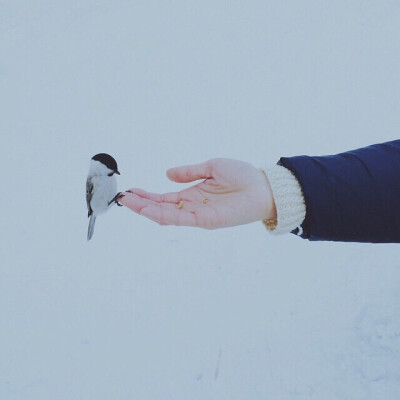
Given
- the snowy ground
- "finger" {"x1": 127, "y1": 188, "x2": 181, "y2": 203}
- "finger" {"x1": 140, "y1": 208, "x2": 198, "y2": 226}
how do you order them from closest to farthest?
"finger" {"x1": 140, "y1": 208, "x2": 198, "y2": 226}
"finger" {"x1": 127, "y1": 188, "x2": 181, "y2": 203}
the snowy ground

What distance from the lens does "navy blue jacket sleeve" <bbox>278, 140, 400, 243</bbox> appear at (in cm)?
174

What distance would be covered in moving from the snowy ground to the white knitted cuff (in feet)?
6.15

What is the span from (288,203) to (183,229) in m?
2.79

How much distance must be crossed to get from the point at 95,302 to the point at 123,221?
1.00 m

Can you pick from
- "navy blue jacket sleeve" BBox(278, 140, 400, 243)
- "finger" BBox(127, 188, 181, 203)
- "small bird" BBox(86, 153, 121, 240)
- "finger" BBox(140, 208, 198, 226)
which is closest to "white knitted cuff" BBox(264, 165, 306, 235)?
"navy blue jacket sleeve" BBox(278, 140, 400, 243)

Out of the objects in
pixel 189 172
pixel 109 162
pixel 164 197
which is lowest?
pixel 164 197

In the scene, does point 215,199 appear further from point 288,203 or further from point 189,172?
point 288,203

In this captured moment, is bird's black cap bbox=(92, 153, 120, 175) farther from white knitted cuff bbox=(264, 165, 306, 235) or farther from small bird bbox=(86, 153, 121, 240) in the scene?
white knitted cuff bbox=(264, 165, 306, 235)

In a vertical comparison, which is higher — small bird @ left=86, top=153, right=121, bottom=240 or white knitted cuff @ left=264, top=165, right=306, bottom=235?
small bird @ left=86, top=153, right=121, bottom=240

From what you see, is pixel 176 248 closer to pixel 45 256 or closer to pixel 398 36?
pixel 45 256

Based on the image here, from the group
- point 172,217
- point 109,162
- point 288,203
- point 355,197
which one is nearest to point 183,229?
point 109,162

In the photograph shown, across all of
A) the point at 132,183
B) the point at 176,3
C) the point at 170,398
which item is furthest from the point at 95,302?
the point at 176,3

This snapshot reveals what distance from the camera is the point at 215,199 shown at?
84.3 inches

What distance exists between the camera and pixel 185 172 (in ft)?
7.00
